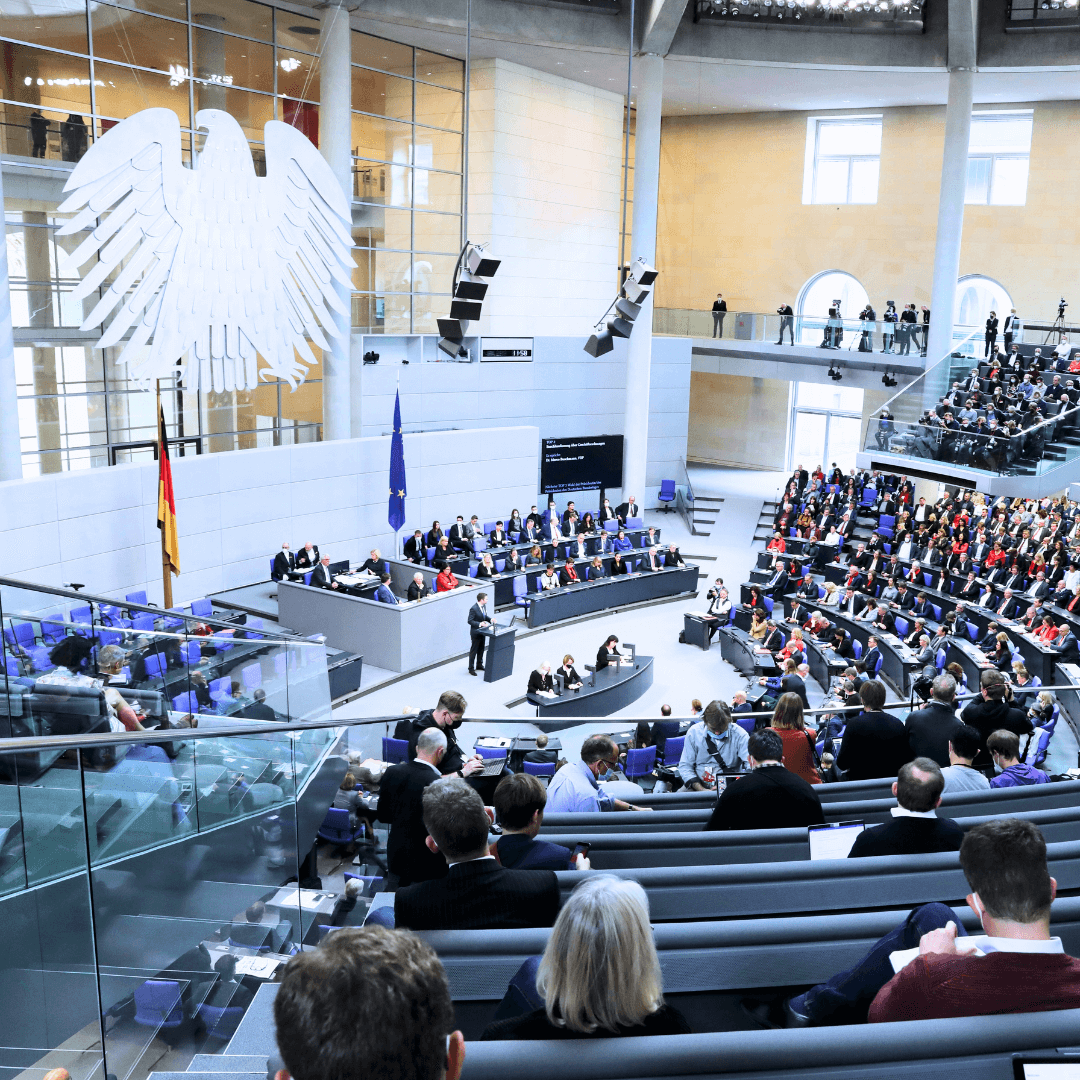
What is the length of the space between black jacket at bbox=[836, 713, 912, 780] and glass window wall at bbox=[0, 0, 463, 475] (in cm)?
1321

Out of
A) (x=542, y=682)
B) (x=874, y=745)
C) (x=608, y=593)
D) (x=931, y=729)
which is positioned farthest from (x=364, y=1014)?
(x=608, y=593)

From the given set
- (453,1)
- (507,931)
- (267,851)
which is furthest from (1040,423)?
(507,931)

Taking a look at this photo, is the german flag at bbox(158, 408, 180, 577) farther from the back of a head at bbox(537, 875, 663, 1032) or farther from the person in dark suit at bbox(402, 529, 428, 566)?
the back of a head at bbox(537, 875, 663, 1032)

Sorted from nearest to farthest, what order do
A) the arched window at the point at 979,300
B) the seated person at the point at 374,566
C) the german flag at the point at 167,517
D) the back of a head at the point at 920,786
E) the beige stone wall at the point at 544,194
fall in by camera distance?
1. the back of a head at the point at 920,786
2. the german flag at the point at 167,517
3. the seated person at the point at 374,566
4. the beige stone wall at the point at 544,194
5. the arched window at the point at 979,300

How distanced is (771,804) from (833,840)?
51 centimetres

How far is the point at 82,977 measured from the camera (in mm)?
2963

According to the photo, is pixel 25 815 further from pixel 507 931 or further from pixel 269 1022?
pixel 507 931

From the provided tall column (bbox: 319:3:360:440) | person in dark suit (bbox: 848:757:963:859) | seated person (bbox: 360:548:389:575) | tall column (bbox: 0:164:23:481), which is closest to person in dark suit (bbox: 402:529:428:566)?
seated person (bbox: 360:548:389:575)

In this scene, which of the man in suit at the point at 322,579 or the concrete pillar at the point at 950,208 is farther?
the concrete pillar at the point at 950,208

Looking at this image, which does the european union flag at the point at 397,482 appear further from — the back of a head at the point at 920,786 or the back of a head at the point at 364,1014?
the back of a head at the point at 364,1014

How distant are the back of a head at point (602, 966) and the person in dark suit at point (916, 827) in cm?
177

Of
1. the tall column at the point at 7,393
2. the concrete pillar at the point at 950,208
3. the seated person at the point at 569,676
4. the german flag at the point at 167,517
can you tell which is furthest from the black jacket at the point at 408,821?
the concrete pillar at the point at 950,208

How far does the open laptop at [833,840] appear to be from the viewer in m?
3.67

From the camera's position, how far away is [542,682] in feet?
44.7
